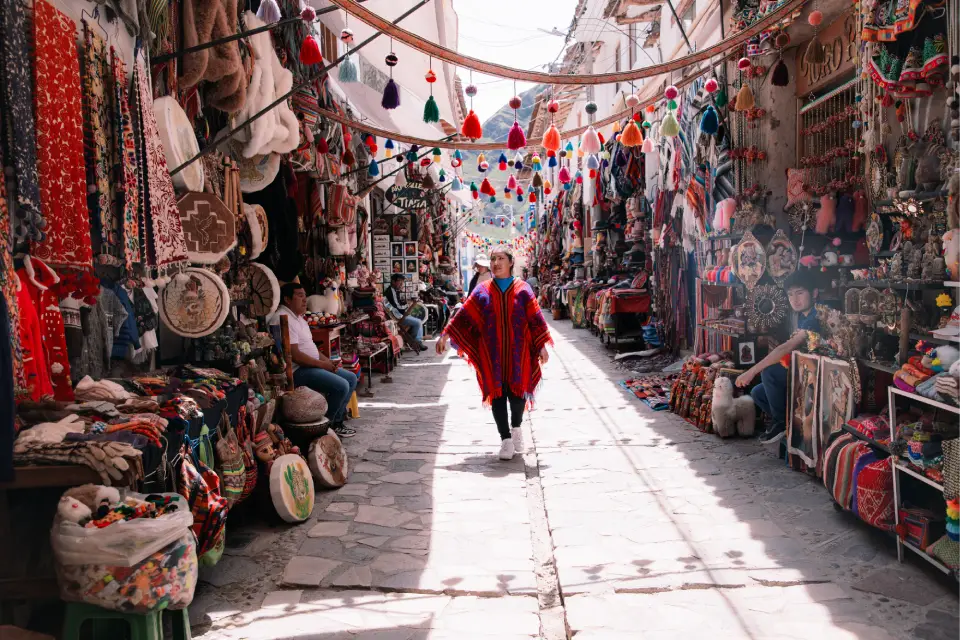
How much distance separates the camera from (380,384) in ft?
32.7

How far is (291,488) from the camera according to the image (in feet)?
14.5

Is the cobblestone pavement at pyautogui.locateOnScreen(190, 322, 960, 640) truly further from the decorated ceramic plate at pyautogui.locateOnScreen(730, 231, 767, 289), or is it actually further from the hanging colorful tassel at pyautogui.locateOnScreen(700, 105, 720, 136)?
the hanging colorful tassel at pyautogui.locateOnScreen(700, 105, 720, 136)

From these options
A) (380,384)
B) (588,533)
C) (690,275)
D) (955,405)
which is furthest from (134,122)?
(690,275)

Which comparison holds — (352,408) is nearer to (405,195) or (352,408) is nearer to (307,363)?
(307,363)

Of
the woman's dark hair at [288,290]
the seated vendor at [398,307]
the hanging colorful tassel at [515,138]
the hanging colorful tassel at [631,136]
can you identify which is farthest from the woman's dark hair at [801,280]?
the seated vendor at [398,307]

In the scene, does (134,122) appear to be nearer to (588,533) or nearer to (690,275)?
(588,533)

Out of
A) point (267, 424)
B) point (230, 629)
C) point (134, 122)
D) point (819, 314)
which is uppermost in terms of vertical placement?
point (134, 122)

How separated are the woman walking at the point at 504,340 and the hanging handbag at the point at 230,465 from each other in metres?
2.12

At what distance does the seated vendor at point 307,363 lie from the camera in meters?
6.42

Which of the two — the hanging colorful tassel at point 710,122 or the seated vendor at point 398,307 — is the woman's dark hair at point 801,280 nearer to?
the hanging colorful tassel at point 710,122

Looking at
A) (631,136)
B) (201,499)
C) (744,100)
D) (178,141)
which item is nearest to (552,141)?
(631,136)

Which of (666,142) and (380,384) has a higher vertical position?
(666,142)

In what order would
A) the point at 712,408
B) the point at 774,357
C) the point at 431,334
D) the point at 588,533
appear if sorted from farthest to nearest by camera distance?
1. the point at 431,334
2. the point at 712,408
3. the point at 774,357
4. the point at 588,533

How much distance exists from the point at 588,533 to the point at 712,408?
8.71ft
